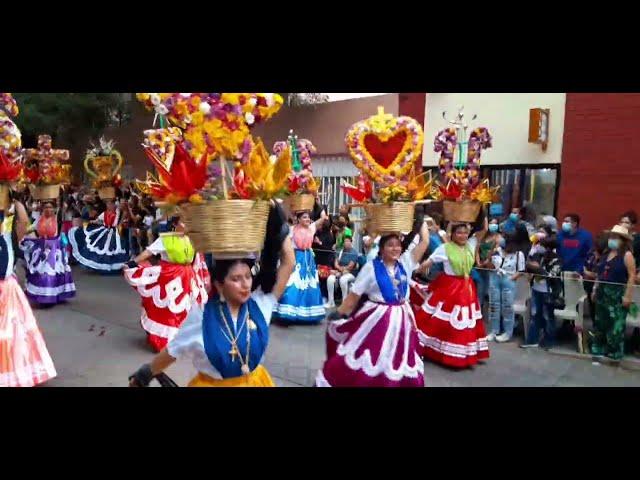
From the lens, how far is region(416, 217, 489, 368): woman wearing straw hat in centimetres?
549

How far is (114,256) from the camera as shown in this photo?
10898 mm

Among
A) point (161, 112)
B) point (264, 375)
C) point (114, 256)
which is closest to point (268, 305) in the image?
point (264, 375)

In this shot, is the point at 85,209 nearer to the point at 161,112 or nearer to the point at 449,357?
the point at 449,357

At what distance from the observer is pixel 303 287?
7.36 m

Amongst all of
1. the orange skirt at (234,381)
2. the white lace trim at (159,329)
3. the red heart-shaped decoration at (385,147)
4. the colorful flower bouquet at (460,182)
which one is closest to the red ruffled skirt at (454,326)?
the colorful flower bouquet at (460,182)

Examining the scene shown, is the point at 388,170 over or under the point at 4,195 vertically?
over

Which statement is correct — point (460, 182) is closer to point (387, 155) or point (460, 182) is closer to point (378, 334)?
A: point (387, 155)

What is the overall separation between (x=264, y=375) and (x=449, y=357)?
3.02 metres

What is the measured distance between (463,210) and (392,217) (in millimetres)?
1620

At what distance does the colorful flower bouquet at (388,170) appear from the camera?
4.27 metres

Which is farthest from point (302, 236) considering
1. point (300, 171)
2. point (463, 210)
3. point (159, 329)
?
point (463, 210)

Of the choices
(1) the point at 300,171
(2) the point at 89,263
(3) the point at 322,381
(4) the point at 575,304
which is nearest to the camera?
(3) the point at 322,381

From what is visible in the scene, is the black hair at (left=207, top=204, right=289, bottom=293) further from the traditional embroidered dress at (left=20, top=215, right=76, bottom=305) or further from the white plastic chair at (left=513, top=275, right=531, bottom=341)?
the traditional embroidered dress at (left=20, top=215, right=76, bottom=305)

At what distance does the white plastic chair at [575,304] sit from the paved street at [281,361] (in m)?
0.33
